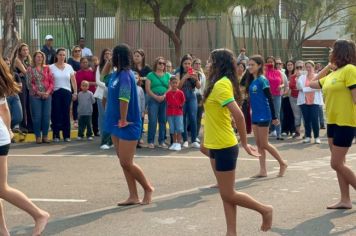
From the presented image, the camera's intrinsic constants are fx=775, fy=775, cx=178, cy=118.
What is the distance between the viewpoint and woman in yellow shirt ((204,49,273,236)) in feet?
22.9

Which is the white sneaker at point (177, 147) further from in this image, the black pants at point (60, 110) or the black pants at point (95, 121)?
the black pants at point (95, 121)

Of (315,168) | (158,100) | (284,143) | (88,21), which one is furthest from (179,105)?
(88,21)

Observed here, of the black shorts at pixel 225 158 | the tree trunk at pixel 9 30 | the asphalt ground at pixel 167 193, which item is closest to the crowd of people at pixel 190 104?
the black shorts at pixel 225 158

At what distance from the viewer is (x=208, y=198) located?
9.63 m

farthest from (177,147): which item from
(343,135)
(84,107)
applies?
(343,135)

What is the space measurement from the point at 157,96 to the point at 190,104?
0.83 metres

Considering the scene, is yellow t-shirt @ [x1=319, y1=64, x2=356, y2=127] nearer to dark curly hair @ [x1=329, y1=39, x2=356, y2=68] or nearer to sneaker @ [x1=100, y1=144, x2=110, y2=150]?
dark curly hair @ [x1=329, y1=39, x2=356, y2=68]

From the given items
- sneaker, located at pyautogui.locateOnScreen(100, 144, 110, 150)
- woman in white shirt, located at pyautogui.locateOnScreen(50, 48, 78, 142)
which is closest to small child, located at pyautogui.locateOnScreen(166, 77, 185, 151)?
sneaker, located at pyautogui.locateOnScreen(100, 144, 110, 150)

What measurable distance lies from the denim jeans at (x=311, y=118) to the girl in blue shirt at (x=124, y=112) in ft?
25.6

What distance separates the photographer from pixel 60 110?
1583 cm

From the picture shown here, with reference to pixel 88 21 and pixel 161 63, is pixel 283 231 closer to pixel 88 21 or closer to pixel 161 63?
pixel 161 63

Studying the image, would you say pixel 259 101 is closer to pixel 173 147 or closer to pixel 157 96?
pixel 173 147

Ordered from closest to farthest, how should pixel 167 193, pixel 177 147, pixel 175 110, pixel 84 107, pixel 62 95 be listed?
1. pixel 167 193
2. pixel 177 147
3. pixel 175 110
4. pixel 62 95
5. pixel 84 107

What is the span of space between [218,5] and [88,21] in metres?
4.73
